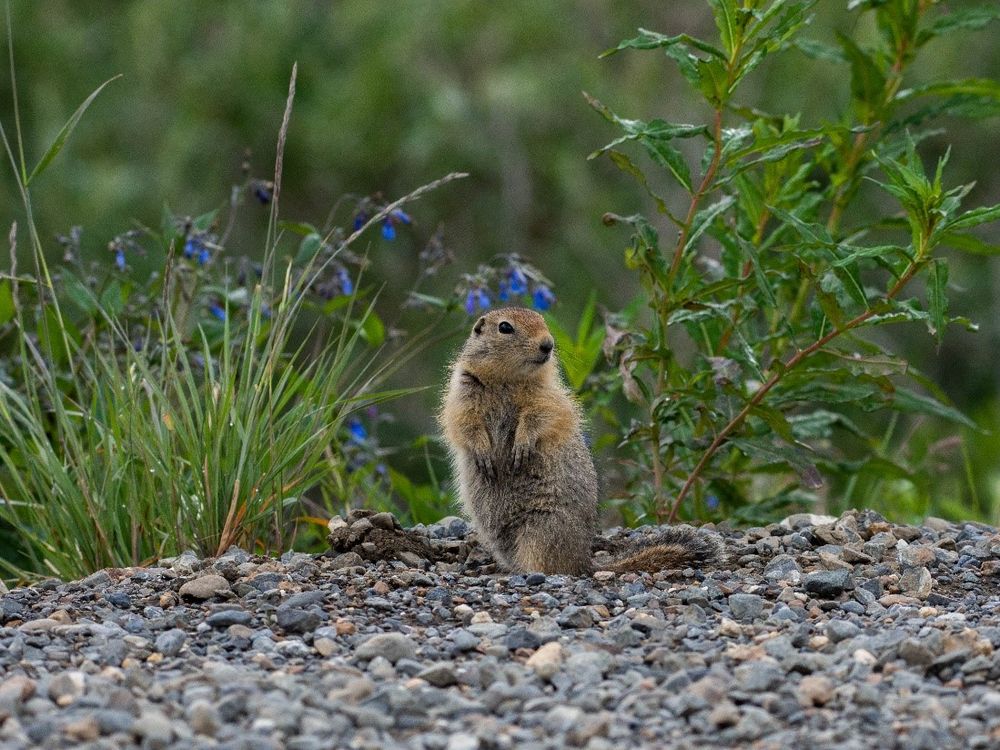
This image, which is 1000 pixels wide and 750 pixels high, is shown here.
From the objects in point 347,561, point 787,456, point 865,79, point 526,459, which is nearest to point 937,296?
point 787,456

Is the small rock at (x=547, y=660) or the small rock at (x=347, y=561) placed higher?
the small rock at (x=347, y=561)

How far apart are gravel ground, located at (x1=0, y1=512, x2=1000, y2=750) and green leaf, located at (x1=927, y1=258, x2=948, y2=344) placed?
29.2 inches

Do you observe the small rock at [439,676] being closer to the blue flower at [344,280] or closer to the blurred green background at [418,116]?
the blue flower at [344,280]

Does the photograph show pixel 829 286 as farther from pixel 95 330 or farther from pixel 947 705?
pixel 95 330

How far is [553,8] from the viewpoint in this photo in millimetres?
13820

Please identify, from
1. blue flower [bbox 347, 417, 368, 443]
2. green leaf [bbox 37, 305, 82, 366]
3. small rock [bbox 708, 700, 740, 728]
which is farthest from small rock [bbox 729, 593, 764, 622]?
green leaf [bbox 37, 305, 82, 366]

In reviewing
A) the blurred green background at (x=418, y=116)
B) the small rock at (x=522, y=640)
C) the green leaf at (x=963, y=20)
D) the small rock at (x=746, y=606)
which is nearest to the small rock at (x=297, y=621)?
the small rock at (x=522, y=640)

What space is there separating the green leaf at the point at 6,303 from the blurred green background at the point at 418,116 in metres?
7.14

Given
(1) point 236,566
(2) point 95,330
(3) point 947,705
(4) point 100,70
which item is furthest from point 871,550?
(4) point 100,70

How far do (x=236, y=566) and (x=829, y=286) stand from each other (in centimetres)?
212

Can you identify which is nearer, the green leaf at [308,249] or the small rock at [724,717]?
the small rock at [724,717]

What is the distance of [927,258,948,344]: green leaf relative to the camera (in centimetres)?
439

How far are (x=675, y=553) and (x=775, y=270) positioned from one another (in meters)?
1.06

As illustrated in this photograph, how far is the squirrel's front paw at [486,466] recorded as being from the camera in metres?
4.70
